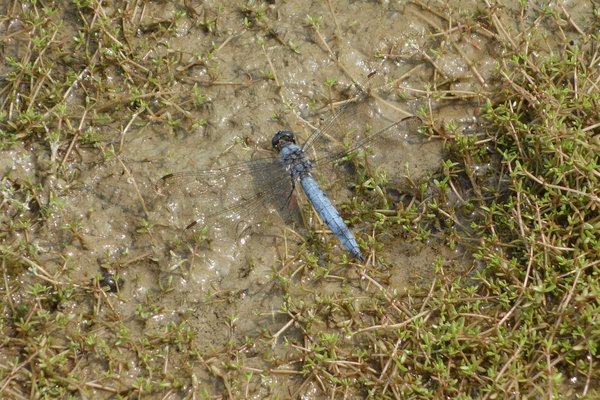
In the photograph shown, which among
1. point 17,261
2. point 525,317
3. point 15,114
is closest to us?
point 525,317

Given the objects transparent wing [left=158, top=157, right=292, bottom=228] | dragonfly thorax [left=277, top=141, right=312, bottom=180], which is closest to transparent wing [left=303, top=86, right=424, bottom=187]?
dragonfly thorax [left=277, top=141, right=312, bottom=180]

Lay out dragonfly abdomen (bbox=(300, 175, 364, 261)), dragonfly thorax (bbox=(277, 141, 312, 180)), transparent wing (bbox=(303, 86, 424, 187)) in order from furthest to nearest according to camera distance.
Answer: transparent wing (bbox=(303, 86, 424, 187))
dragonfly thorax (bbox=(277, 141, 312, 180))
dragonfly abdomen (bbox=(300, 175, 364, 261))

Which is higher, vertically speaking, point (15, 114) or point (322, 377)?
point (15, 114)

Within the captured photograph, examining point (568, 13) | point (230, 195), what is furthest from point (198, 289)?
point (568, 13)

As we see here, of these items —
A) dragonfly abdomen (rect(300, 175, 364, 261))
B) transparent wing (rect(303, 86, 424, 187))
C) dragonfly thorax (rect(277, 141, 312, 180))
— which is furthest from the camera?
transparent wing (rect(303, 86, 424, 187))

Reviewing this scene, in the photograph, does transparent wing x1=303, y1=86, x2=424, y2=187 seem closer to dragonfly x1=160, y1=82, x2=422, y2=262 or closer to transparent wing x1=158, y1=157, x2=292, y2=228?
dragonfly x1=160, y1=82, x2=422, y2=262

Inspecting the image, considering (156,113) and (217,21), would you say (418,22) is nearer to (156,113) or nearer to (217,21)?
(217,21)

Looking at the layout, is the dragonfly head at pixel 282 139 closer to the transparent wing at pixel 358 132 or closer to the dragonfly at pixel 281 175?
the dragonfly at pixel 281 175

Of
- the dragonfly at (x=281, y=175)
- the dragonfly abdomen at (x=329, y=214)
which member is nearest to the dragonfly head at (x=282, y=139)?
the dragonfly at (x=281, y=175)

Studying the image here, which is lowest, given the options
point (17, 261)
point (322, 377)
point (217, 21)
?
point (322, 377)
